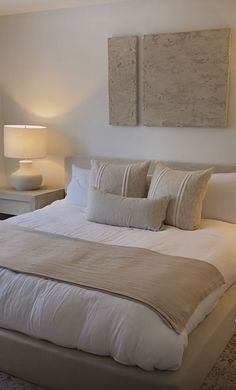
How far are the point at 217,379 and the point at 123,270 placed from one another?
31.1 inches

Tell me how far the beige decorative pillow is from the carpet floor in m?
1.44

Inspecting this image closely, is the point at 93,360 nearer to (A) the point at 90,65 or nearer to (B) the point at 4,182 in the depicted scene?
(A) the point at 90,65

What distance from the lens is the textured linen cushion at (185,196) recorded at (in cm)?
330

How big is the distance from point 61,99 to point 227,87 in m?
1.66

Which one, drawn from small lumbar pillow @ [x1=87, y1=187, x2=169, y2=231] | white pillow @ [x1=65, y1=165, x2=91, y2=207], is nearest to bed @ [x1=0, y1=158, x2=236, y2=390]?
small lumbar pillow @ [x1=87, y1=187, x2=169, y2=231]

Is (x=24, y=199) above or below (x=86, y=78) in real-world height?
below

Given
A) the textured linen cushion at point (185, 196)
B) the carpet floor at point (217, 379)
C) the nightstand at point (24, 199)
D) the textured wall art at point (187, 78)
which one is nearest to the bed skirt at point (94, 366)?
the carpet floor at point (217, 379)

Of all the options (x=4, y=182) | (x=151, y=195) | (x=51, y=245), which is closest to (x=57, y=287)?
(x=51, y=245)

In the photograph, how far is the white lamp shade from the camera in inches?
170

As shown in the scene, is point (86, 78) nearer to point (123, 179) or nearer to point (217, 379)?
point (123, 179)

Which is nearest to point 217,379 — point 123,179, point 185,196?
point 185,196

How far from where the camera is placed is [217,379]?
2.48 metres

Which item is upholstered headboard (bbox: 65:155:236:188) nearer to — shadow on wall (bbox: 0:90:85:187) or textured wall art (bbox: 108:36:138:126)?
shadow on wall (bbox: 0:90:85:187)

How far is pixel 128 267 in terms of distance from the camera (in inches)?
97.2
